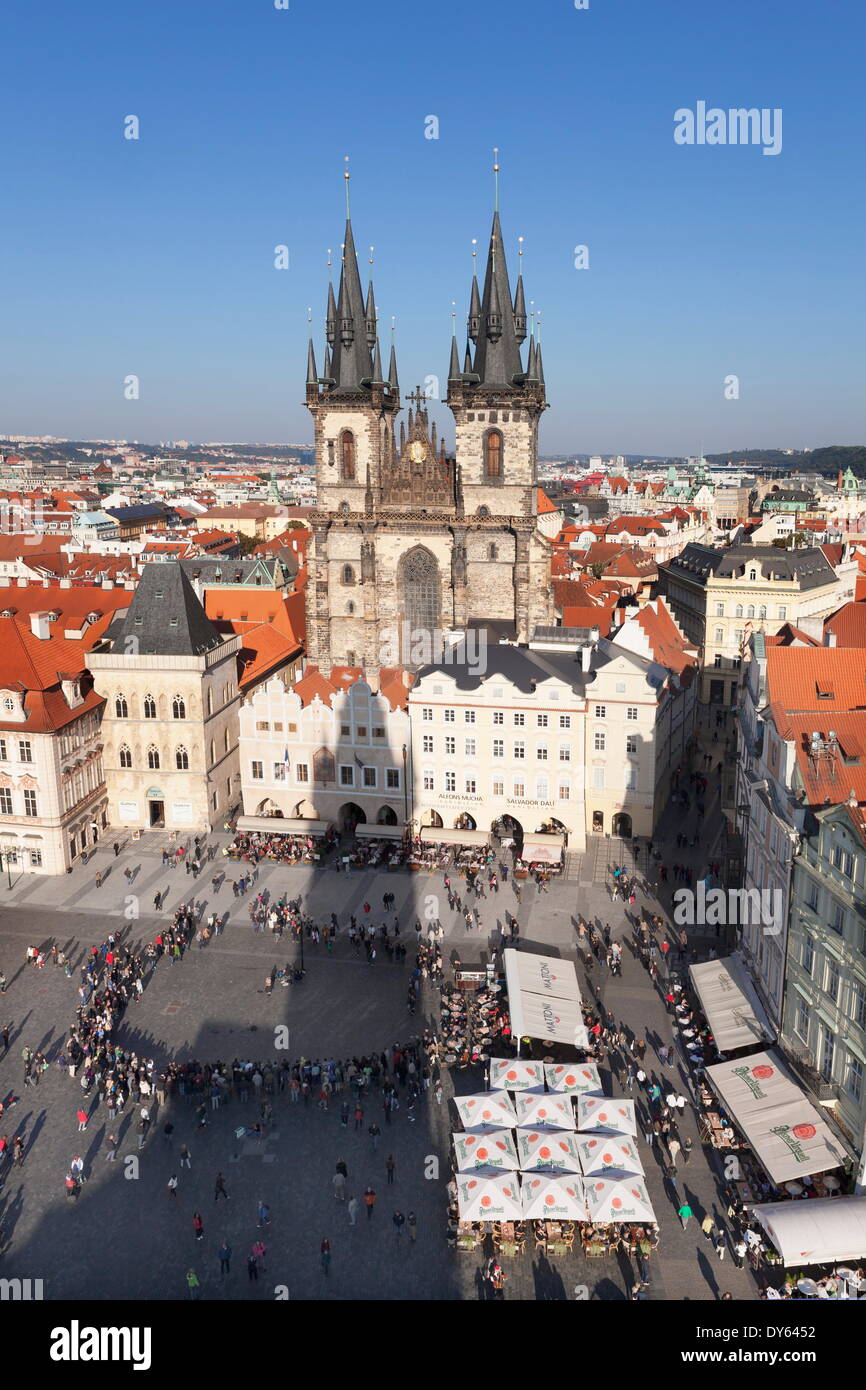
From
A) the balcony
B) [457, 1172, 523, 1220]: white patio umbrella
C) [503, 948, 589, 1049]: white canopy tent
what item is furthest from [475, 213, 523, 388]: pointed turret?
[457, 1172, 523, 1220]: white patio umbrella

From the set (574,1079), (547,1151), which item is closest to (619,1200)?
(547,1151)

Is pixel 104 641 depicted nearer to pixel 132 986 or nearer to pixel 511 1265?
pixel 132 986

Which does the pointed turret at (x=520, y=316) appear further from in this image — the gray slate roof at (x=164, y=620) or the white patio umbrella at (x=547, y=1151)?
the white patio umbrella at (x=547, y=1151)

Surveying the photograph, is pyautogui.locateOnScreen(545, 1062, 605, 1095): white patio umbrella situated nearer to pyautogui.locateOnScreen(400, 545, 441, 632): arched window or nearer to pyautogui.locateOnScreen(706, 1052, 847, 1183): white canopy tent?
pyautogui.locateOnScreen(706, 1052, 847, 1183): white canopy tent

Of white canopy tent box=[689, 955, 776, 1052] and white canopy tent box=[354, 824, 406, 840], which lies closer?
white canopy tent box=[689, 955, 776, 1052]

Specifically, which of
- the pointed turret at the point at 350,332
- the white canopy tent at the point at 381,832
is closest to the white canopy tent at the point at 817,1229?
the white canopy tent at the point at 381,832
